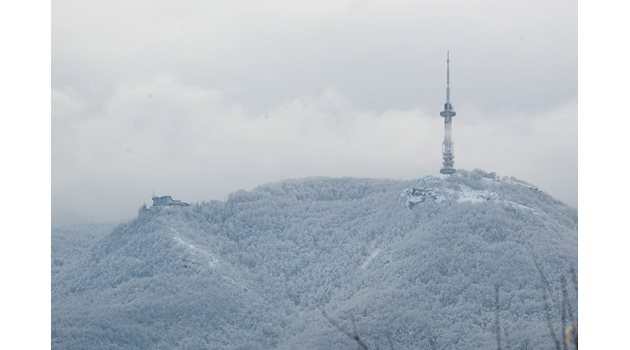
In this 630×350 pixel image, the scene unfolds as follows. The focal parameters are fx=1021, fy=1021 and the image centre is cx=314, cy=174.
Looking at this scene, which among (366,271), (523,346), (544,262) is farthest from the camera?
(366,271)

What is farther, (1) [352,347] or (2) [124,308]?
(2) [124,308]

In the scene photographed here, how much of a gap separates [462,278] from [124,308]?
5236 centimetres

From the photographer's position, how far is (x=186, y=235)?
192125 millimetres

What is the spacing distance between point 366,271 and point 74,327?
54001 millimetres

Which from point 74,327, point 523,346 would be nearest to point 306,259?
point 74,327

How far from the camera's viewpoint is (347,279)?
182 meters

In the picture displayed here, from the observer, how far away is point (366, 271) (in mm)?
179250

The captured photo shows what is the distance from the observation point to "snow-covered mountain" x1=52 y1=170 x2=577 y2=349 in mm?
144750

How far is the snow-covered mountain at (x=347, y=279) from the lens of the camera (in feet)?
475
